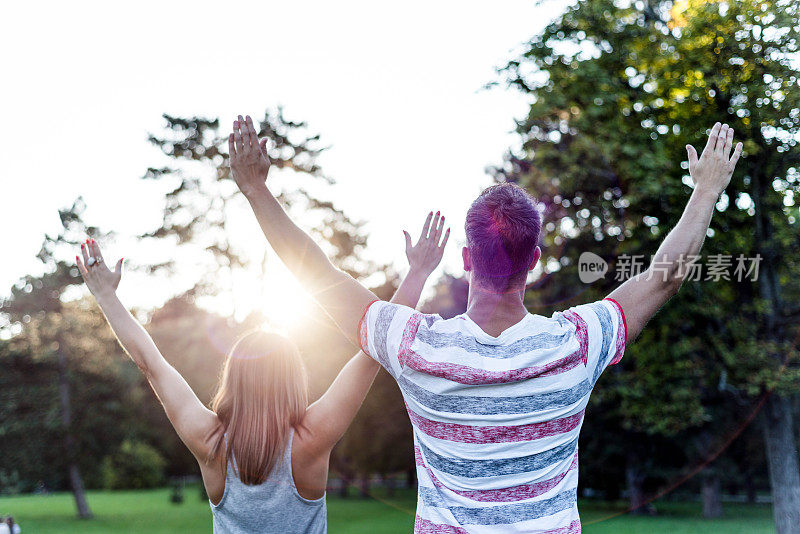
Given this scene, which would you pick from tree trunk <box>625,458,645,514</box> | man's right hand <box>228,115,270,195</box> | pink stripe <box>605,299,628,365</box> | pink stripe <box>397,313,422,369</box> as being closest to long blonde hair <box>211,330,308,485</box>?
man's right hand <box>228,115,270,195</box>

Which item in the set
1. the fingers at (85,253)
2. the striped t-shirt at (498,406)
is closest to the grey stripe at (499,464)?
the striped t-shirt at (498,406)

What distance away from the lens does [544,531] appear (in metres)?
1.73

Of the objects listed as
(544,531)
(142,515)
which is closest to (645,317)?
(544,531)

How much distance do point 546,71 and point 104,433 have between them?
27.1 metres

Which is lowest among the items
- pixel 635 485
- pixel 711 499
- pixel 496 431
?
pixel 711 499

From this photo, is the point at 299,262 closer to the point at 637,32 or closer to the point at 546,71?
the point at 546,71

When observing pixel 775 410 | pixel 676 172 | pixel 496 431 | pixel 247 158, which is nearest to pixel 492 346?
pixel 496 431

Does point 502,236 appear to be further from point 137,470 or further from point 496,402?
point 137,470

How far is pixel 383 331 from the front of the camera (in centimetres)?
180

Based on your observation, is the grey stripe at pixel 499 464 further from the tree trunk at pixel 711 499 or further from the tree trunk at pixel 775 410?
the tree trunk at pixel 711 499

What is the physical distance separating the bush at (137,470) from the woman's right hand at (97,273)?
160 ft

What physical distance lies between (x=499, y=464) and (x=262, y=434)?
1.02 metres

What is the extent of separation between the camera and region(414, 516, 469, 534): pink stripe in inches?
68.4

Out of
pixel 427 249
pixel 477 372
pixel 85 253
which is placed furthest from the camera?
pixel 85 253
